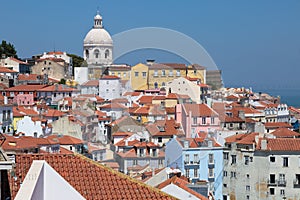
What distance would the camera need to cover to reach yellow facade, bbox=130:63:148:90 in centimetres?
5902

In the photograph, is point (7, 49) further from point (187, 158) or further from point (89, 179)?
point (89, 179)

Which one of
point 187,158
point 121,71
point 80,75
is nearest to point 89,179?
point 187,158

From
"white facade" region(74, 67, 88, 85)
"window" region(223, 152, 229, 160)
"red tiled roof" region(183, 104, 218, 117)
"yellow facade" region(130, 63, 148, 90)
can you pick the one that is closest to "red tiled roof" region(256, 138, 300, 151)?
"window" region(223, 152, 229, 160)

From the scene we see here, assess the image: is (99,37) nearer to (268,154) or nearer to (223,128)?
(223,128)

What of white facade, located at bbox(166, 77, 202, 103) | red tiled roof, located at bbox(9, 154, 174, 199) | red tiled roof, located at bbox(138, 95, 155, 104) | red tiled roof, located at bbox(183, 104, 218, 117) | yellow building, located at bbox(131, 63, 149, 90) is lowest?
red tiled roof, located at bbox(183, 104, 218, 117)

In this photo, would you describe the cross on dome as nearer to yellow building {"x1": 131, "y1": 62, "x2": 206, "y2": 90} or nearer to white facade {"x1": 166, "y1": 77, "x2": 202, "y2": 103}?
yellow building {"x1": 131, "y1": 62, "x2": 206, "y2": 90}

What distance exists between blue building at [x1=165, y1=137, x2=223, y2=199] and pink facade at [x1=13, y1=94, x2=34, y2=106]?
1996 cm

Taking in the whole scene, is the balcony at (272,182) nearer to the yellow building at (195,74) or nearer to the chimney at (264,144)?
the chimney at (264,144)

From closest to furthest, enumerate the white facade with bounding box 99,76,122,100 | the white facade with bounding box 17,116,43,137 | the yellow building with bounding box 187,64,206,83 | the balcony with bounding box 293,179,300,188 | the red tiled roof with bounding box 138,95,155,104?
the balcony with bounding box 293,179,300,188
the white facade with bounding box 17,116,43,137
the red tiled roof with bounding box 138,95,155,104
the yellow building with bounding box 187,64,206,83
the white facade with bounding box 99,76,122,100

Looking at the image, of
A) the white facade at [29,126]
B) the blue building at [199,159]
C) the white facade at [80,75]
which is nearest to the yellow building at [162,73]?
the white facade at [80,75]

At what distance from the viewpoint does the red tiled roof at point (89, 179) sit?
19.4 ft

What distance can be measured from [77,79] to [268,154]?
37.5 metres

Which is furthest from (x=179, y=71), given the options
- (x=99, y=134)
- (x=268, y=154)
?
(x=268, y=154)

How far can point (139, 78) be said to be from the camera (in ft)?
203
